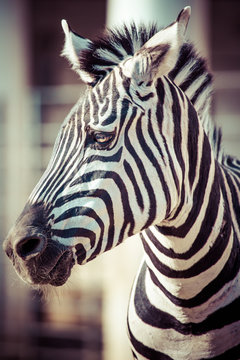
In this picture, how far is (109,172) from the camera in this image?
2137mm

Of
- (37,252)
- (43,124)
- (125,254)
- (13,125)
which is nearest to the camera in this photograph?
(37,252)

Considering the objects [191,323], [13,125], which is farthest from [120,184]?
[13,125]

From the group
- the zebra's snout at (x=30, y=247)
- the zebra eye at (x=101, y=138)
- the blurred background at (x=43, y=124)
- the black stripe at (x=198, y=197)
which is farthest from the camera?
the blurred background at (x=43, y=124)

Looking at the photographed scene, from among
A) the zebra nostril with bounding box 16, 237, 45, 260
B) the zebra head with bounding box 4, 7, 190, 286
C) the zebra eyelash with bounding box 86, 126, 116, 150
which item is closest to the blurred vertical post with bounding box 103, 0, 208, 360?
the zebra head with bounding box 4, 7, 190, 286

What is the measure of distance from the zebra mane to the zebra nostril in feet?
2.27

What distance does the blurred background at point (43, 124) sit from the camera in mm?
7129

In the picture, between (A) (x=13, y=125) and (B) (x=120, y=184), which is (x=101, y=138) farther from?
(A) (x=13, y=125)

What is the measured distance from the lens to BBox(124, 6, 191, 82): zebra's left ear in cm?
216

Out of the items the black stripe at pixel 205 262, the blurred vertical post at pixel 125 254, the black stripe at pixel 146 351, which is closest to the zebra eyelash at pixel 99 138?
the black stripe at pixel 205 262

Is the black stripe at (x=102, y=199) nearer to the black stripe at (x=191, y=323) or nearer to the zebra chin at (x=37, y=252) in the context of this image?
the zebra chin at (x=37, y=252)

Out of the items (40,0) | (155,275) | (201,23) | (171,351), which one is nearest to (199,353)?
(171,351)

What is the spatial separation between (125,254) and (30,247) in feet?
10.4

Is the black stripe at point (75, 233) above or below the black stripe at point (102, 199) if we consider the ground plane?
below

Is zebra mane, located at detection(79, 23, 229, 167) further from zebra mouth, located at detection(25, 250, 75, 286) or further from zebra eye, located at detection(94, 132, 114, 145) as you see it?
zebra mouth, located at detection(25, 250, 75, 286)
